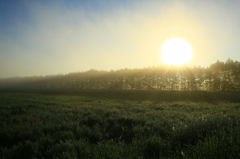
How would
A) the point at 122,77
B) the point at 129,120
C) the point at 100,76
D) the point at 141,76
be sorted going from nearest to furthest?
the point at 129,120
the point at 141,76
the point at 122,77
the point at 100,76

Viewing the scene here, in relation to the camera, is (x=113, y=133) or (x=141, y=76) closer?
(x=113, y=133)

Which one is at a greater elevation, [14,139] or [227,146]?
[227,146]

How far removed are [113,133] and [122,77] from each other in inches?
2491

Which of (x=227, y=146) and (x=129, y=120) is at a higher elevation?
(x=227, y=146)

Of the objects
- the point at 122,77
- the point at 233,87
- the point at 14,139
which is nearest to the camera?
the point at 14,139

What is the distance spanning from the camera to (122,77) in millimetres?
69000

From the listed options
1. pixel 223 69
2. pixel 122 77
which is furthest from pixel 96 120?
pixel 122 77

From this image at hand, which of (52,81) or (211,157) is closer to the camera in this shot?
(211,157)

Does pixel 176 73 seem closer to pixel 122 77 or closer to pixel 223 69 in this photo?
pixel 223 69

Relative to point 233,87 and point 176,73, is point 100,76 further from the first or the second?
point 233,87

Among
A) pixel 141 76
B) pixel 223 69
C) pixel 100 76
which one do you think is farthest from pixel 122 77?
pixel 223 69

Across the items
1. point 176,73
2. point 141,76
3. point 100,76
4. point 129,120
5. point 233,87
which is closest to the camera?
point 129,120

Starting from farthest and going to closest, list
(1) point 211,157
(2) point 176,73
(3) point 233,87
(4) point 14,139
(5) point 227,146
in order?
1. (2) point 176,73
2. (3) point 233,87
3. (4) point 14,139
4. (5) point 227,146
5. (1) point 211,157

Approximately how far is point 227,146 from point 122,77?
6647 cm
